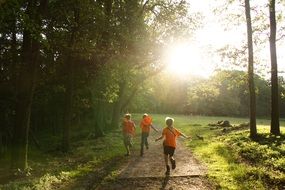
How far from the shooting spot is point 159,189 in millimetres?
12562

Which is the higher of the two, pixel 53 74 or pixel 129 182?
pixel 53 74

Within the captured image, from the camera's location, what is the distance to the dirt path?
13.1 metres

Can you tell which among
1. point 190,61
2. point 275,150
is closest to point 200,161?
point 275,150

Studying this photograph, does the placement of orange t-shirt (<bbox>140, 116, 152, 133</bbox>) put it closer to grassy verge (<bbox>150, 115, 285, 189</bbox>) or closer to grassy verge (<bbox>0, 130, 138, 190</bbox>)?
grassy verge (<bbox>0, 130, 138, 190</bbox>)

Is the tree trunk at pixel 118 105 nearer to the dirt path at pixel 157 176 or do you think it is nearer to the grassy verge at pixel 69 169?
the grassy verge at pixel 69 169

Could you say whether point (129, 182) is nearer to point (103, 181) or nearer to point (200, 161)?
point (103, 181)

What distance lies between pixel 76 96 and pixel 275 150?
776 inches

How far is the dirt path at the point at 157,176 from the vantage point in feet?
43.0

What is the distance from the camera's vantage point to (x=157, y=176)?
48.0 feet

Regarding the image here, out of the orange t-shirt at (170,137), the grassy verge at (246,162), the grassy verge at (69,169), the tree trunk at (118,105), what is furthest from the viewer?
the tree trunk at (118,105)

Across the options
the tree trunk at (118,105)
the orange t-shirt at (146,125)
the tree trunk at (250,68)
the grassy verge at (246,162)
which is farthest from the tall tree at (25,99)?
the tree trunk at (118,105)

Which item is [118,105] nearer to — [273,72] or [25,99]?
[273,72]

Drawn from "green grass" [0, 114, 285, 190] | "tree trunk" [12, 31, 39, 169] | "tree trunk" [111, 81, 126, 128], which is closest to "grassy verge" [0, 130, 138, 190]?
"green grass" [0, 114, 285, 190]

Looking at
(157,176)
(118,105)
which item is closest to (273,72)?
(157,176)
